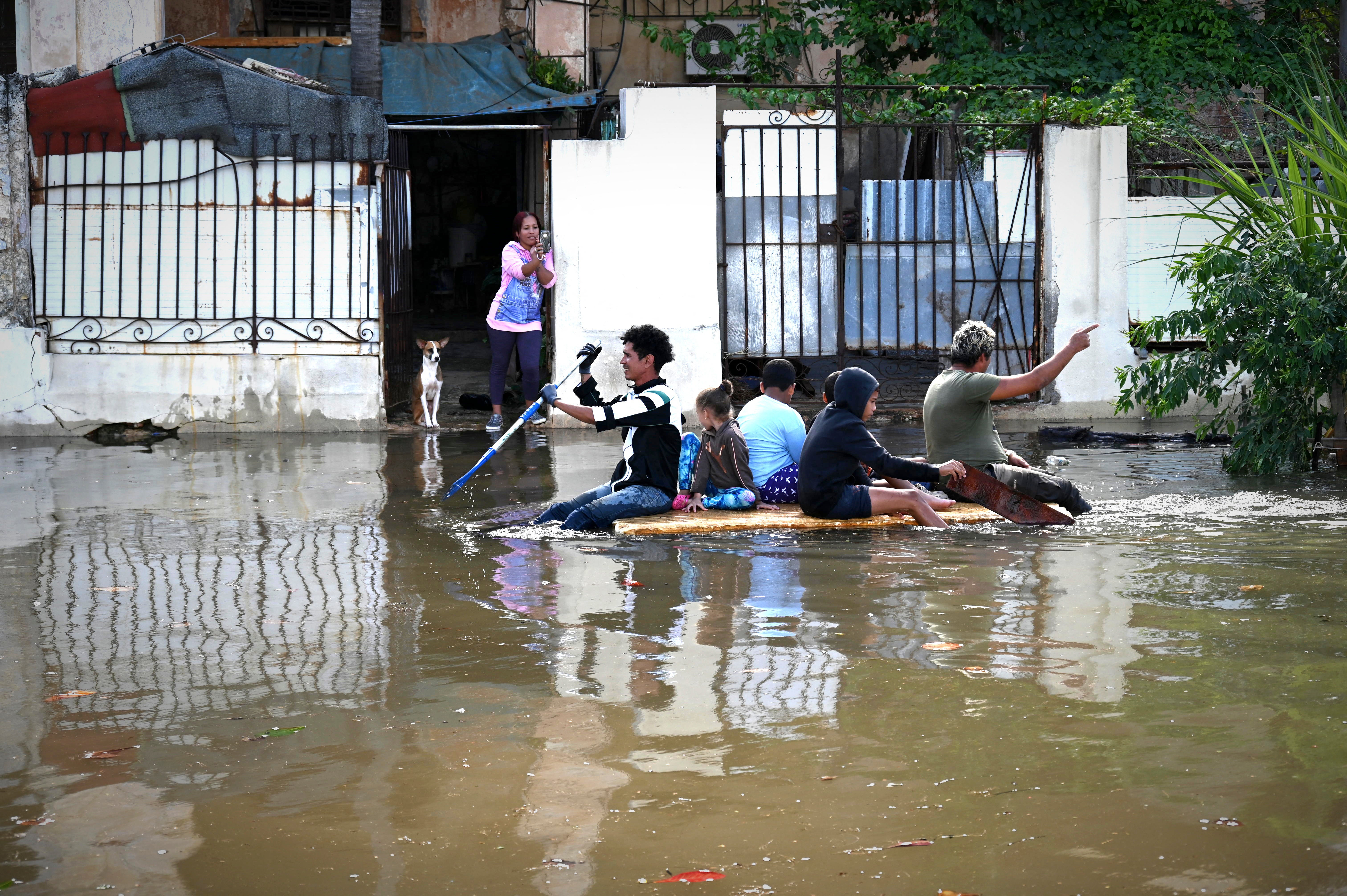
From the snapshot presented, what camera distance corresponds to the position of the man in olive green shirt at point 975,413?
8406mm

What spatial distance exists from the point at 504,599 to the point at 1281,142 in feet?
41.7

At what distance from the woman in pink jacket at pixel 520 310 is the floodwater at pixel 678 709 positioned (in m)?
4.79

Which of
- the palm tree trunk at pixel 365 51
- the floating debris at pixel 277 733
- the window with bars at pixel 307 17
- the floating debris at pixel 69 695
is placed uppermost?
the window with bars at pixel 307 17

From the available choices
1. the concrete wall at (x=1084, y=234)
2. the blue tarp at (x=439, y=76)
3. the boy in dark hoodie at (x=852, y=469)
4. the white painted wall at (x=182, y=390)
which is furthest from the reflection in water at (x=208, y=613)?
the blue tarp at (x=439, y=76)

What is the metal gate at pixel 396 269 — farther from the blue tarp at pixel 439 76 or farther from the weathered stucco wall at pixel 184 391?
the blue tarp at pixel 439 76

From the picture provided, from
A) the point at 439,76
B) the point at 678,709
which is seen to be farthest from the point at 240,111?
the point at 678,709

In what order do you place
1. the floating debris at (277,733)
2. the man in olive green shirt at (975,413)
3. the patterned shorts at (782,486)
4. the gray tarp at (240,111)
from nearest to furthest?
the floating debris at (277,733), the man in olive green shirt at (975,413), the patterned shorts at (782,486), the gray tarp at (240,111)

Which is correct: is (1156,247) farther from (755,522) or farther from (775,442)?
(755,522)

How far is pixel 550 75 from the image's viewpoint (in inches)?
670

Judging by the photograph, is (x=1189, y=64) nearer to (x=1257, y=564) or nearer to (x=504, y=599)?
(x=1257, y=564)

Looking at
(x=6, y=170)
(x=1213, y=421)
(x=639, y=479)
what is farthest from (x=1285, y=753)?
(x=6, y=170)

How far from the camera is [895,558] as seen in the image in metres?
7.28

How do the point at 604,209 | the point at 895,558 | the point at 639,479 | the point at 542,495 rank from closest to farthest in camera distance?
the point at 895,558
the point at 639,479
the point at 542,495
the point at 604,209

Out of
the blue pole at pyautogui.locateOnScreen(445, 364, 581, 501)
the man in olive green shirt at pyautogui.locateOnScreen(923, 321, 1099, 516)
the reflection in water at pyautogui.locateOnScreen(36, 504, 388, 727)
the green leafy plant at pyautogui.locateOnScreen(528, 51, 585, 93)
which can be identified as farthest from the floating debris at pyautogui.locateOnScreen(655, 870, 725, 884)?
the green leafy plant at pyautogui.locateOnScreen(528, 51, 585, 93)
